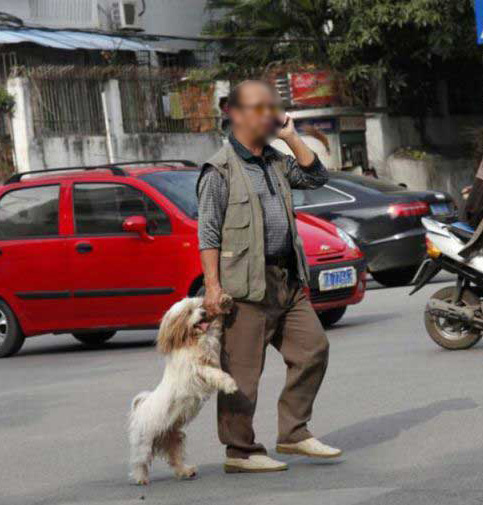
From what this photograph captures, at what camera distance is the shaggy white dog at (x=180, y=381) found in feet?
23.0

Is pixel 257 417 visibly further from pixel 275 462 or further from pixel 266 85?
pixel 266 85

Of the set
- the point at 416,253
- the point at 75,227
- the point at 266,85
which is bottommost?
the point at 416,253

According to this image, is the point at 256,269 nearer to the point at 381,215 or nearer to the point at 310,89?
the point at 381,215

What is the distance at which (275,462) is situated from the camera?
23.9ft

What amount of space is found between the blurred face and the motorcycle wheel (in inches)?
190

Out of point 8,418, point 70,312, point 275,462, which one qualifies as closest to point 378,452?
point 275,462

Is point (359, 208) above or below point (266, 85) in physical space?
below

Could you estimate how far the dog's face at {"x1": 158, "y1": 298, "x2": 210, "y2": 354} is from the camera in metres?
7.00

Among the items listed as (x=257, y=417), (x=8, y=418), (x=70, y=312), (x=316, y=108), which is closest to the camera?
(x=257, y=417)

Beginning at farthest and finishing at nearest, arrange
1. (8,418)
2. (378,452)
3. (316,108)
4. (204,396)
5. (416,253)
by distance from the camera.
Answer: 1. (316,108)
2. (416,253)
3. (8,418)
4. (378,452)
5. (204,396)

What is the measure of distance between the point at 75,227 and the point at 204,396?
727cm

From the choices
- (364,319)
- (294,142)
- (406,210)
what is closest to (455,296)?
(364,319)

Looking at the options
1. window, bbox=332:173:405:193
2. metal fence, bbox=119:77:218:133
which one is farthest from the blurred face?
metal fence, bbox=119:77:218:133

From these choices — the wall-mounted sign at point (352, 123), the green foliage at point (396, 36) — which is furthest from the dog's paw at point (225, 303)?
the wall-mounted sign at point (352, 123)
